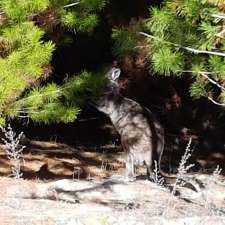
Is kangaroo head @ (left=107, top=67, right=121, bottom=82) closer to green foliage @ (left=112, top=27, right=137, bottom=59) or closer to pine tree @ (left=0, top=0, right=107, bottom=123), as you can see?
pine tree @ (left=0, top=0, right=107, bottom=123)

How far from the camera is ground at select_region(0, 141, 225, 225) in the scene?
20.4 feet

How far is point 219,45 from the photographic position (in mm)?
8047

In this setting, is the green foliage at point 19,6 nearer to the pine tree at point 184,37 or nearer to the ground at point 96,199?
the pine tree at point 184,37

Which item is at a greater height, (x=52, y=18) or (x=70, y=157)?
(x=52, y=18)

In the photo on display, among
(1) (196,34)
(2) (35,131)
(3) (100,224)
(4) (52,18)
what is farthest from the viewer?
(2) (35,131)

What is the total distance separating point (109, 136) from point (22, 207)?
27.0ft

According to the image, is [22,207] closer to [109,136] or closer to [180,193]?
[180,193]

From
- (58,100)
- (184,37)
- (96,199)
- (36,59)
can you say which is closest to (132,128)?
(58,100)

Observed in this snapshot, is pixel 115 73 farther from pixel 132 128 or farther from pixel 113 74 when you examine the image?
pixel 132 128

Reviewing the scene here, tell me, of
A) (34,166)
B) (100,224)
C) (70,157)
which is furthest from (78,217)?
(70,157)

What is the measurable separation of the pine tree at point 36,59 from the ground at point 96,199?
36.2 inches

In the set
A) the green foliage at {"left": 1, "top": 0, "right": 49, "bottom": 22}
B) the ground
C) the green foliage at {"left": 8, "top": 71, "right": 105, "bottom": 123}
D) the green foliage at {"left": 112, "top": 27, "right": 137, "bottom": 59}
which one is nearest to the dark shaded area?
the ground

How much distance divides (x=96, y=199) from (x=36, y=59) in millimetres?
1748

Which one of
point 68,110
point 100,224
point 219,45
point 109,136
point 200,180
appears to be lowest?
point 109,136
